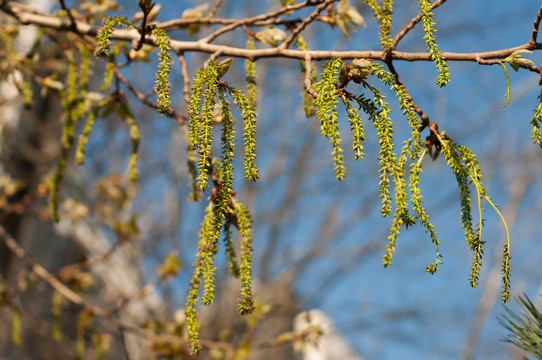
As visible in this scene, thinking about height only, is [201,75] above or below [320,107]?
above

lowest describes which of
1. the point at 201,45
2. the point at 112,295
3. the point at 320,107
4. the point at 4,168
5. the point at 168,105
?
the point at 320,107

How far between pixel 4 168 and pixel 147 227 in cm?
198

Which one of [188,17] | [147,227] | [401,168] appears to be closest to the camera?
[401,168]

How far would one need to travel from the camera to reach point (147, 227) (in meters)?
6.27

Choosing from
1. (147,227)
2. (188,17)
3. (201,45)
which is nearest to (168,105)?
Answer: (201,45)

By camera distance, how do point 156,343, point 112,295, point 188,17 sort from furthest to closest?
point 112,295, point 156,343, point 188,17

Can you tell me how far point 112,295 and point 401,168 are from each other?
4744mm

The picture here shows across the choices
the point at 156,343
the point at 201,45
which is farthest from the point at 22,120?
the point at 201,45

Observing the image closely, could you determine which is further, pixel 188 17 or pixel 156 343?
pixel 156 343

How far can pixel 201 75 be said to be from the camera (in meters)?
0.85

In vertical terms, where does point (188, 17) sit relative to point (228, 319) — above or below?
below

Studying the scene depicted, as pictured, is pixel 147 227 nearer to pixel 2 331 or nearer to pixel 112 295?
pixel 112 295

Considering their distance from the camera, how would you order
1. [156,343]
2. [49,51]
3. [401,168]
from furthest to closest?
[49,51], [156,343], [401,168]

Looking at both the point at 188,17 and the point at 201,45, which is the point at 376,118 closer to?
the point at 201,45
